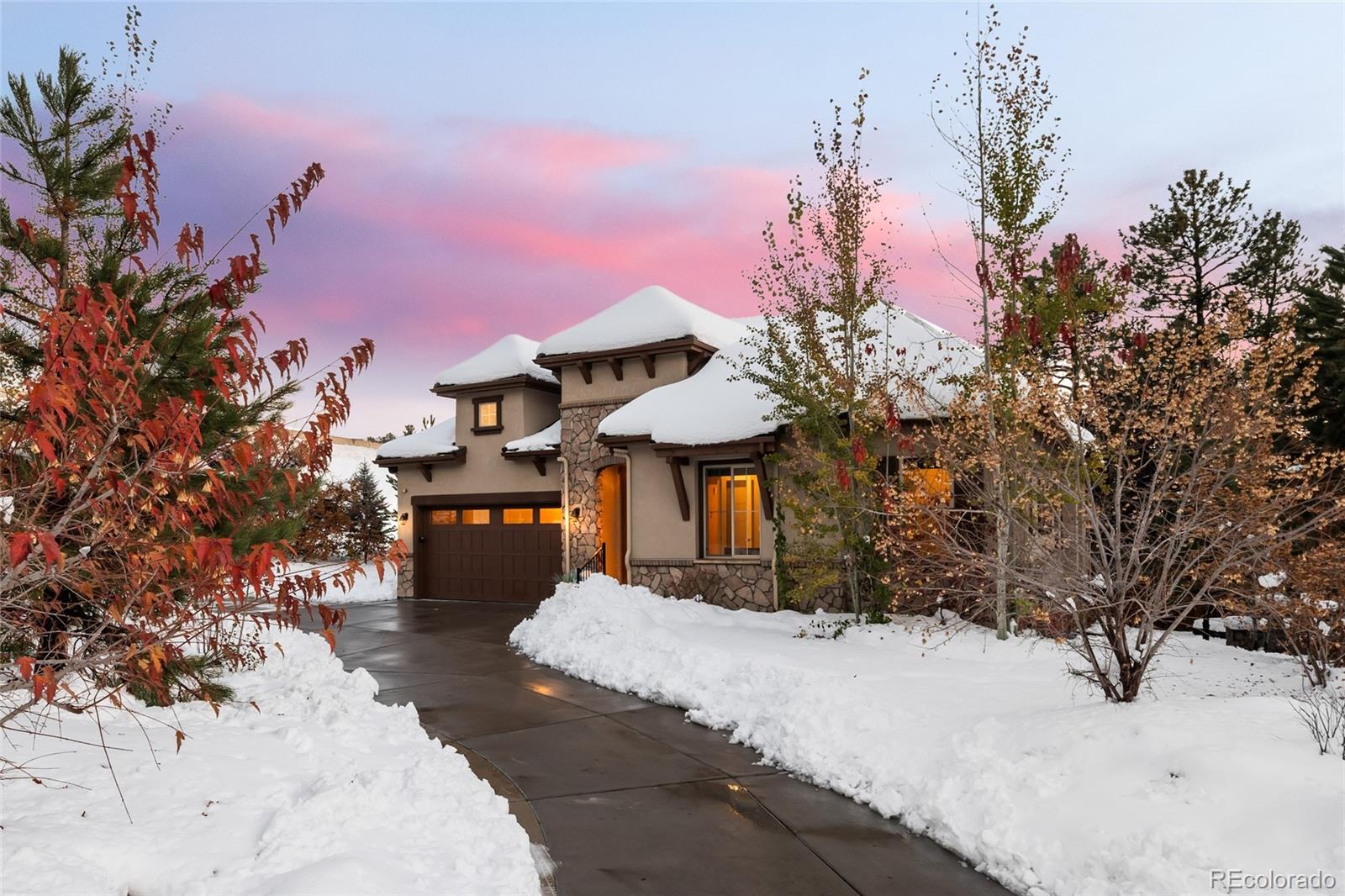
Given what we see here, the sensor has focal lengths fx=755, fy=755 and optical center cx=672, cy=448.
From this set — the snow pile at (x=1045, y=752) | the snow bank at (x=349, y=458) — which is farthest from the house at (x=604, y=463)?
the snow bank at (x=349, y=458)

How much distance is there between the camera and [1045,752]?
5703 mm

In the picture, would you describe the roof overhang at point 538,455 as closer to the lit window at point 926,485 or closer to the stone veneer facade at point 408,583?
the stone veneer facade at point 408,583

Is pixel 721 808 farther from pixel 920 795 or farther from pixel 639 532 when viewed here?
pixel 639 532

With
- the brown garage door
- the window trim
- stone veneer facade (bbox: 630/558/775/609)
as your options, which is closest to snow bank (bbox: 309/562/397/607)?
the brown garage door

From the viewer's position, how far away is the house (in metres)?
16.1

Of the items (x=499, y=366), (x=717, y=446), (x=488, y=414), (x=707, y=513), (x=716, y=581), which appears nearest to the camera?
(x=717, y=446)

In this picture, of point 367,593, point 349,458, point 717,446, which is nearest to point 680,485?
point 717,446

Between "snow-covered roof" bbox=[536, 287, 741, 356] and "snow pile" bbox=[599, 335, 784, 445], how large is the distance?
3.54 ft

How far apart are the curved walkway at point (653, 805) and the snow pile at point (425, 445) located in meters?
12.5

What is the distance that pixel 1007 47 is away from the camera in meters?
12.3

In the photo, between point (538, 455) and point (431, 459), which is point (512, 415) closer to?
point (538, 455)

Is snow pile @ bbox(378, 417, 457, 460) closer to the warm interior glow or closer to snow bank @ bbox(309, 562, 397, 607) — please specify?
the warm interior glow

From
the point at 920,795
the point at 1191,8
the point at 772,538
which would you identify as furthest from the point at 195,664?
the point at 1191,8

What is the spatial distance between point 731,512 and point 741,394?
8.48 feet
